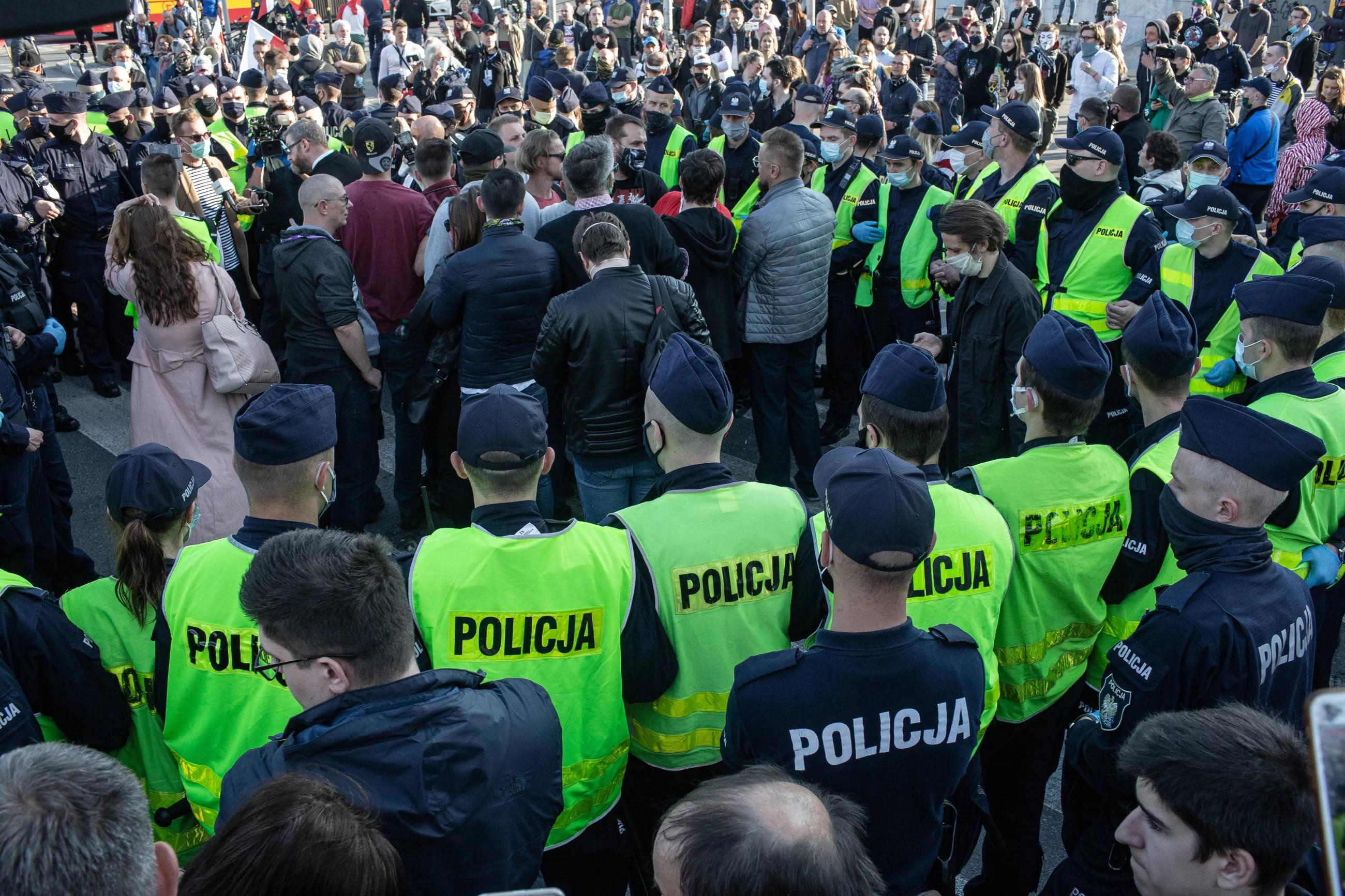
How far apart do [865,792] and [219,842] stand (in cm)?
135

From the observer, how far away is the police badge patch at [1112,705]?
264 centimetres

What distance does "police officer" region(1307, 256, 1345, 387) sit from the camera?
4.26 meters

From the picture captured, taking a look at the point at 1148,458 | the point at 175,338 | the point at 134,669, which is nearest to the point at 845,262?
the point at 1148,458

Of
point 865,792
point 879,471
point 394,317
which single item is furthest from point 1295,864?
point 394,317

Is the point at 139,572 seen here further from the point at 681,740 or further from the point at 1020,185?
the point at 1020,185

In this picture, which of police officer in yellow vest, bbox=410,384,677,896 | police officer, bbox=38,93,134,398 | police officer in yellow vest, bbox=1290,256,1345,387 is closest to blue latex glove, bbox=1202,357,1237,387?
police officer in yellow vest, bbox=1290,256,1345,387

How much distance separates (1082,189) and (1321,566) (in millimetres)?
3110

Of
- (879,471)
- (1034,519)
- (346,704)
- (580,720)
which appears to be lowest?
(580,720)

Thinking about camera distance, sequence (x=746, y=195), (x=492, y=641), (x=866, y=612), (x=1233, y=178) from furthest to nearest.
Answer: (x=1233, y=178) < (x=746, y=195) < (x=492, y=641) < (x=866, y=612)

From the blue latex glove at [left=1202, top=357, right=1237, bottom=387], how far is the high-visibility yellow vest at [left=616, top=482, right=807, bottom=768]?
3284 millimetres

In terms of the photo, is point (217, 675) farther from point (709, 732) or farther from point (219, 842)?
point (709, 732)

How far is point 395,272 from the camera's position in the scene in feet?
20.2

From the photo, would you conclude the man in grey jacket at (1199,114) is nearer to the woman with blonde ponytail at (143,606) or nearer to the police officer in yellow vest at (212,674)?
the woman with blonde ponytail at (143,606)

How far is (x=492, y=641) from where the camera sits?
267cm
